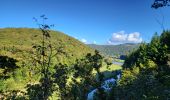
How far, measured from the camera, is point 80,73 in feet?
210

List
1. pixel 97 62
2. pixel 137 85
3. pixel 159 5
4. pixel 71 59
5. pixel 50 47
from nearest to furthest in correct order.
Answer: pixel 159 5, pixel 50 47, pixel 137 85, pixel 97 62, pixel 71 59

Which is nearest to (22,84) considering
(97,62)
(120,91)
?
(97,62)

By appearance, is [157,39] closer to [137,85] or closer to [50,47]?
[137,85]

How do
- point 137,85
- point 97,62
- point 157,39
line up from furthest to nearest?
point 157,39, point 97,62, point 137,85

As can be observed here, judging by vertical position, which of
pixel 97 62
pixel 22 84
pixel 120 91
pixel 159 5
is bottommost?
pixel 22 84

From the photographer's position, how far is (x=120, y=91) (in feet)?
169

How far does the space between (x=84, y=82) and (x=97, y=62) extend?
5902mm

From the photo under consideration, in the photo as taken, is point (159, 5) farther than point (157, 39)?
No

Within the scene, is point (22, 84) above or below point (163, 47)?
below

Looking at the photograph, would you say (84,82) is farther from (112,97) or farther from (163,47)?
(163,47)

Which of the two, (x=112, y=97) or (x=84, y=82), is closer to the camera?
(x=112, y=97)

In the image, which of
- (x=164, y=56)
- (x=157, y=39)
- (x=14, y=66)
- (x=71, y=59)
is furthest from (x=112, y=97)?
(x=71, y=59)

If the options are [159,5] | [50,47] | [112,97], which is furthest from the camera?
[112,97]

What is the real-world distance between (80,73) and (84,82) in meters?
2.43
